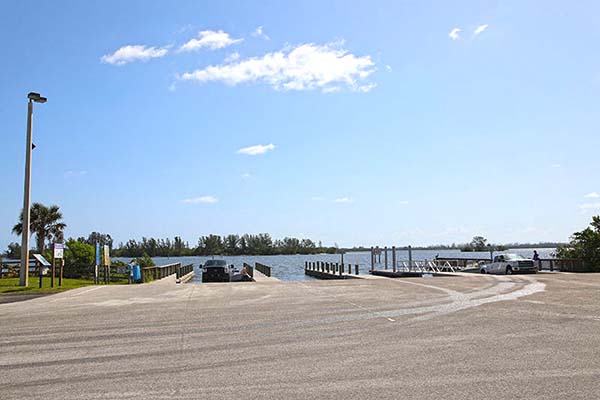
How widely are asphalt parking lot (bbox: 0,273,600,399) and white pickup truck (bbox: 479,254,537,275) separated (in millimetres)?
18966

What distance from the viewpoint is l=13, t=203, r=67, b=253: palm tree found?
179ft

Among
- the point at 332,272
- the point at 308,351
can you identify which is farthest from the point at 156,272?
the point at 308,351

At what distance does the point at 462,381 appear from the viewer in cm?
674

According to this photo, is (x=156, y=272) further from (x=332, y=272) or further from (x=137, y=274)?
(x=332, y=272)

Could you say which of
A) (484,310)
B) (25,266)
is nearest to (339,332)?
(484,310)

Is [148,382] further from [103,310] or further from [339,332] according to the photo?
[103,310]

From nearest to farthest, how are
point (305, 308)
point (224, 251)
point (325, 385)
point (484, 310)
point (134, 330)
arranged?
point (325, 385), point (134, 330), point (484, 310), point (305, 308), point (224, 251)

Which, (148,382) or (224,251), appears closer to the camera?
(148,382)

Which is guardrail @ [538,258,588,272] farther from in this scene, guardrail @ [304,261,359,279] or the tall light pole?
the tall light pole

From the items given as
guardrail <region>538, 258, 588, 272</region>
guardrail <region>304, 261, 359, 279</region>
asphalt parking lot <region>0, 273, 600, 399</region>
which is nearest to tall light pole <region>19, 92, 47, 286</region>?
asphalt parking lot <region>0, 273, 600, 399</region>

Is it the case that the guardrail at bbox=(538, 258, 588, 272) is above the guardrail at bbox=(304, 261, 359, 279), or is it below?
above

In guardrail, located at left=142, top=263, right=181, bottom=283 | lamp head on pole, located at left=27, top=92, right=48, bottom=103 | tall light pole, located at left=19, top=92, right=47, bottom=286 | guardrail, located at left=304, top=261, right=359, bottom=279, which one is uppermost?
lamp head on pole, located at left=27, top=92, right=48, bottom=103

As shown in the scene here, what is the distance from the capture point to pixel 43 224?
55.3 meters

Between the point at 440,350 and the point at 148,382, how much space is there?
4503 millimetres
